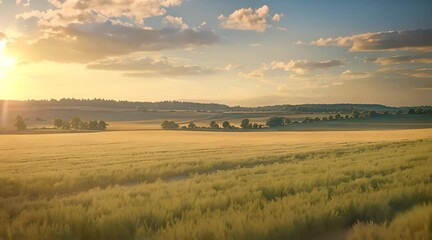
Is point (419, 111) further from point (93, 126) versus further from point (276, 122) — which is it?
point (93, 126)

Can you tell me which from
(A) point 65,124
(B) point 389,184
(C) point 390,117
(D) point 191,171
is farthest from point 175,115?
(B) point 389,184

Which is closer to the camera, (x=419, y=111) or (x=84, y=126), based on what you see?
(x=84, y=126)

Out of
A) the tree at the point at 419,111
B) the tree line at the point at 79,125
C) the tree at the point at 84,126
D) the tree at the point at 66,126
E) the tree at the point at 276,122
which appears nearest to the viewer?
the tree at the point at 276,122

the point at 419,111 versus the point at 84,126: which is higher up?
the point at 419,111

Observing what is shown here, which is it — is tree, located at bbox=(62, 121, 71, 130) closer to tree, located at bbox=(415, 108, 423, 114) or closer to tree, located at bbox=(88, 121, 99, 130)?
tree, located at bbox=(88, 121, 99, 130)

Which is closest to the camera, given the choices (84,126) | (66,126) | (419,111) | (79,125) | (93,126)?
(66,126)

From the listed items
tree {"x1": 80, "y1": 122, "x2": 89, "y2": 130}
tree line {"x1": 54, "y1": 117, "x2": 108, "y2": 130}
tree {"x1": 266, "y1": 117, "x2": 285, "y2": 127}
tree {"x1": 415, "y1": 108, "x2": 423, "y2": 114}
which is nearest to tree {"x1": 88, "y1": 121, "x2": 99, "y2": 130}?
tree line {"x1": 54, "y1": 117, "x2": 108, "y2": 130}

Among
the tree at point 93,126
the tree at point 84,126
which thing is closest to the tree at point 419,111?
the tree at point 93,126

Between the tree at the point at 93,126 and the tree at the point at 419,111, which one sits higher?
the tree at the point at 419,111

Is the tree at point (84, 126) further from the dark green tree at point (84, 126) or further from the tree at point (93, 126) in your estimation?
the tree at point (93, 126)

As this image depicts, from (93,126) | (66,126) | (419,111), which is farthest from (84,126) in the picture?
(419,111)

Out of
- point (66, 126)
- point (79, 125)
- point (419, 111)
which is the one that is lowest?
point (66, 126)

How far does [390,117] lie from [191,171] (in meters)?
105

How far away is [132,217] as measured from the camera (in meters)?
8.84
